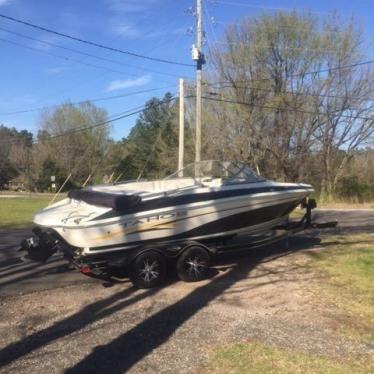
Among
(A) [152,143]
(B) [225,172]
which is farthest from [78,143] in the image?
(B) [225,172]

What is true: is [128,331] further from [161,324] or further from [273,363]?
[273,363]

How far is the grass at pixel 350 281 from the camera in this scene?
6.38 metres

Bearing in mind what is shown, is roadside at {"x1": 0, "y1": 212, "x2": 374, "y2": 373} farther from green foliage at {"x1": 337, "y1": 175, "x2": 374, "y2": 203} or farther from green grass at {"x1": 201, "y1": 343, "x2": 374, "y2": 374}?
green foliage at {"x1": 337, "y1": 175, "x2": 374, "y2": 203}

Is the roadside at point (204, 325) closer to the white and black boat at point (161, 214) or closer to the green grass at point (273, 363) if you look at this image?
the green grass at point (273, 363)

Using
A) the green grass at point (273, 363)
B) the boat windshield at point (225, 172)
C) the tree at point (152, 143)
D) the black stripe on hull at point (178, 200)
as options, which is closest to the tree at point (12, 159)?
the tree at point (152, 143)

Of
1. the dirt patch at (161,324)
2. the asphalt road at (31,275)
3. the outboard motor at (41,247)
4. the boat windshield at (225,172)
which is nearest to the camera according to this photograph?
the dirt patch at (161,324)

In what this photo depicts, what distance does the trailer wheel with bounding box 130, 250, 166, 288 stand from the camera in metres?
8.16

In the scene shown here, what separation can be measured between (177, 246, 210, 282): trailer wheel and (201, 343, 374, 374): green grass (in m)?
3.14

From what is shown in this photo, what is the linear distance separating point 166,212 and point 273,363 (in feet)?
12.5

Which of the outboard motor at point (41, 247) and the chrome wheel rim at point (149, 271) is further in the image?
the outboard motor at point (41, 247)

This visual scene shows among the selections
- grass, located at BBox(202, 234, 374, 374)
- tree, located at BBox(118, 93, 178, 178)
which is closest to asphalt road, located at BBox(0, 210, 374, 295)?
grass, located at BBox(202, 234, 374, 374)

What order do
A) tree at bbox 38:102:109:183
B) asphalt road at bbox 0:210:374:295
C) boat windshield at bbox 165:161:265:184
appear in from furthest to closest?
tree at bbox 38:102:109:183, boat windshield at bbox 165:161:265:184, asphalt road at bbox 0:210:374:295

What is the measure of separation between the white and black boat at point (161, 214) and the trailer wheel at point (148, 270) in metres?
0.14

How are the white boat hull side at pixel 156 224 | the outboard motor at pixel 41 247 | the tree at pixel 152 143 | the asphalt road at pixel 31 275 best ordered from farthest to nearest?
the tree at pixel 152 143 → the outboard motor at pixel 41 247 → the asphalt road at pixel 31 275 → the white boat hull side at pixel 156 224
